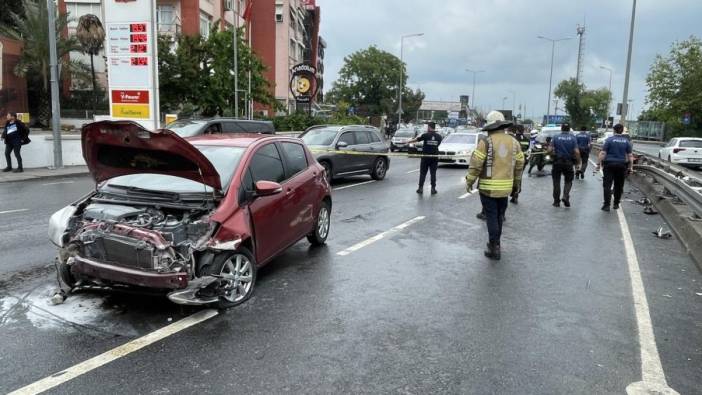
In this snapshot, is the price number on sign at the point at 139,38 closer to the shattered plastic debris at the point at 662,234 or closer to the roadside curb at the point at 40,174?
the roadside curb at the point at 40,174

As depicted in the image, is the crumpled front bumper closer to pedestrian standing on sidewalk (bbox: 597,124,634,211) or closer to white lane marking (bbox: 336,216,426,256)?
white lane marking (bbox: 336,216,426,256)

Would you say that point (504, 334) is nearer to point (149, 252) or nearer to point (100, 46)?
point (149, 252)

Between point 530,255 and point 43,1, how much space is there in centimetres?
3842

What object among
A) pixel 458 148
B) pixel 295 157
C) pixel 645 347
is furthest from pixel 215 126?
pixel 645 347

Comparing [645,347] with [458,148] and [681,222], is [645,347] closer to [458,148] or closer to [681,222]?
[681,222]

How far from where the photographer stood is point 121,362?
3854 mm

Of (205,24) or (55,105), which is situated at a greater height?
(205,24)

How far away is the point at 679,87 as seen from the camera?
44.6 meters

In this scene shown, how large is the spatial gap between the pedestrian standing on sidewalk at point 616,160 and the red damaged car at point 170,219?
8.19 meters

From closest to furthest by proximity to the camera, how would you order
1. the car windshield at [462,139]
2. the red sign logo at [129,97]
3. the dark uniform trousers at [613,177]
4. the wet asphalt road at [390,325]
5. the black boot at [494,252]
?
the wet asphalt road at [390,325]
the black boot at [494,252]
the dark uniform trousers at [613,177]
the red sign logo at [129,97]
the car windshield at [462,139]

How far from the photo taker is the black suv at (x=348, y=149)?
14.8 m

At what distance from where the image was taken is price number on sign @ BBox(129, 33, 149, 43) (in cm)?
1941

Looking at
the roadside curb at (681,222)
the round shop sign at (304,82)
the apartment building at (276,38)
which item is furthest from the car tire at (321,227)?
the apartment building at (276,38)

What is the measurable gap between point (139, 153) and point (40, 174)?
42.0 feet
